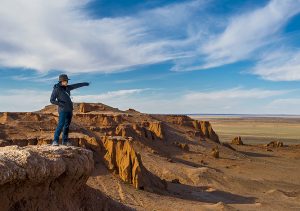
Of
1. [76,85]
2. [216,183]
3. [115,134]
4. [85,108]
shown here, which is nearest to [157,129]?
[115,134]

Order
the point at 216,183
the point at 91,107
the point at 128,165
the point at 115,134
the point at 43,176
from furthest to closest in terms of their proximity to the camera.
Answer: the point at 91,107 → the point at 115,134 → the point at 216,183 → the point at 128,165 → the point at 43,176

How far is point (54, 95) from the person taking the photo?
1027 cm

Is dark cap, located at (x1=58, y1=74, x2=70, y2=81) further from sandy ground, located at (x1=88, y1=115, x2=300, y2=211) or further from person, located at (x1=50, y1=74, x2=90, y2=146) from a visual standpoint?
sandy ground, located at (x1=88, y1=115, x2=300, y2=211)

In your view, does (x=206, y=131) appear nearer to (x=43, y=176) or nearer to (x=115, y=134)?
(x=115, y=134)

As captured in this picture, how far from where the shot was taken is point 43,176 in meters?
8.95

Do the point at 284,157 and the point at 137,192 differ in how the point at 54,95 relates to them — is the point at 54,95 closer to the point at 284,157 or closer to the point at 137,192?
the point at 137,192

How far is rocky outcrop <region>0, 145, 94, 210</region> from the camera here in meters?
8.15

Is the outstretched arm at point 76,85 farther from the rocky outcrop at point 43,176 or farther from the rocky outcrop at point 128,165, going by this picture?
the rocky outcrop at point 128,165

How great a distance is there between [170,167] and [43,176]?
24717mm

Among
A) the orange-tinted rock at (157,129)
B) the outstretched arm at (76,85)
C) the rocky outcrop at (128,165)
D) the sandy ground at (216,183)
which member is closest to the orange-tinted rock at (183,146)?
the sandy ground at (216,183)

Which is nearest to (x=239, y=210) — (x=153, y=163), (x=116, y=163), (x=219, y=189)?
(x=116, y=163)

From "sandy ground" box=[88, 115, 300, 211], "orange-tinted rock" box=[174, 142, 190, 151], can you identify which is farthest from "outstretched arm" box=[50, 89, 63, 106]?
"orange-tinted rock" box=[174, 142, 190, 151]

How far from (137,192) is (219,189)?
379 inches

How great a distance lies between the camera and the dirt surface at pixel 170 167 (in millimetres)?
21938
